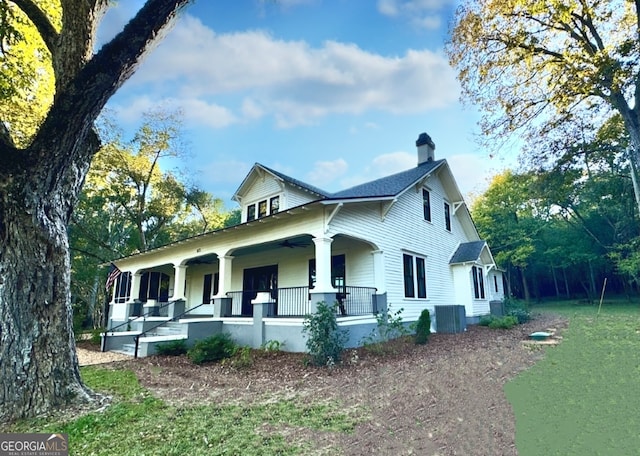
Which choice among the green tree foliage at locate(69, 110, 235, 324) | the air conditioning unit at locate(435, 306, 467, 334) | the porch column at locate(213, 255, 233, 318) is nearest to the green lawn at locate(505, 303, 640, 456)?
the air conditioning unit at locate(435, 306, 467, 334)

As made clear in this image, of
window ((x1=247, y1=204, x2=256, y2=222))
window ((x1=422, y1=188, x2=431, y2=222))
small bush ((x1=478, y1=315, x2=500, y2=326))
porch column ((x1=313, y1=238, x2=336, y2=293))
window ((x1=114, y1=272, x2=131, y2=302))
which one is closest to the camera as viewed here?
porch column ((x1=313, y1=238, x2=336, y2=293))

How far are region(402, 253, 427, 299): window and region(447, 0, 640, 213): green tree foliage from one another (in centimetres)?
532

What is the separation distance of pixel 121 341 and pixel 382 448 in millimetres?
12381

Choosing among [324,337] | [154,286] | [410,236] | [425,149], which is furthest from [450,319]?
[154,286]

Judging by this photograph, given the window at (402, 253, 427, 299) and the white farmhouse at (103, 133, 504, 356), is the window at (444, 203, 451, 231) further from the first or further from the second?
the window at (402, 253, 427, 299)

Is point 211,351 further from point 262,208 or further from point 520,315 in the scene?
point 520,315

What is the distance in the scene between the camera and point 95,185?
Answer: 23.7 metres

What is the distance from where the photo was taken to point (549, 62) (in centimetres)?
1116

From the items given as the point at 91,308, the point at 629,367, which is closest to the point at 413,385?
the point at 629,367

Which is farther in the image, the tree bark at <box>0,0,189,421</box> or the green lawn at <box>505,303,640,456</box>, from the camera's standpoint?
the tree bark at <box>0,0,189,421</box>

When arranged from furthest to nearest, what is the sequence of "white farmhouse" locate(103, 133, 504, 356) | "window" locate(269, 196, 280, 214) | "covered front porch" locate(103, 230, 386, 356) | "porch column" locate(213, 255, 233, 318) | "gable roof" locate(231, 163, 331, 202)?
"window" locate(269, 196, 280, 214), "gable roof" locate(231, 163, 331, 202), "porch column" locate(213, 255, 233, 318), "white farmhouse" locate(103, 133, 504, 356), "covered front porch" locate(103, 230, 386, 356)

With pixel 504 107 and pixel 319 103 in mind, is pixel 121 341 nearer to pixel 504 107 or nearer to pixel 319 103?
pixel 319 103

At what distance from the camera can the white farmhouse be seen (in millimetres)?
9808

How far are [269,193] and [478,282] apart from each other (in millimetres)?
11039
